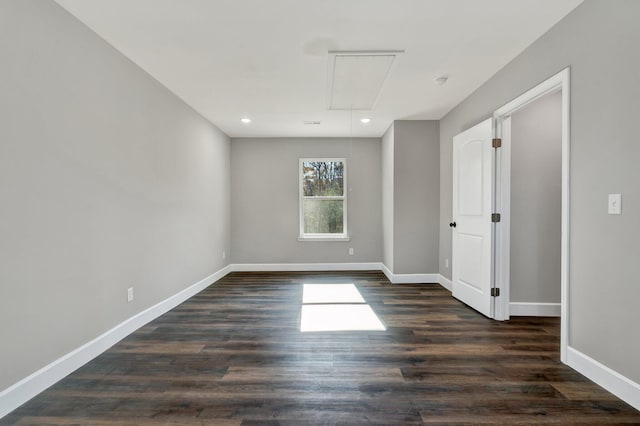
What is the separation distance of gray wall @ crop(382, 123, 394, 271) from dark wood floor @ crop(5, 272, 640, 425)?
6.23 feet

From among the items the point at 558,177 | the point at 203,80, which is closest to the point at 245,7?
the point at 203,80

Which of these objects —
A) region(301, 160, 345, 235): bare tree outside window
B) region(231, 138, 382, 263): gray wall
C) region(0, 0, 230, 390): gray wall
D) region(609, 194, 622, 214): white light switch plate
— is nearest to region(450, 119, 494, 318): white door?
region(609, 194, 622, 214): white light switch plate

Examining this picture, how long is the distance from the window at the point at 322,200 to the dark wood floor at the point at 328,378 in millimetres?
2741

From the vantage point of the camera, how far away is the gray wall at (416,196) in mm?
4777

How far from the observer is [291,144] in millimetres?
5777

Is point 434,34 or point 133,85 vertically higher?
point 434,34

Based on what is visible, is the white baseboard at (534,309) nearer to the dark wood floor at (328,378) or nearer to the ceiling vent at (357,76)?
the dark wood floor at (328,378)

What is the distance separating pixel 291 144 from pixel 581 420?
16.9 ft

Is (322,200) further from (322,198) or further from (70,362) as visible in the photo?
(70,362)

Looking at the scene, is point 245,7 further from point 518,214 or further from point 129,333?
point 518,214

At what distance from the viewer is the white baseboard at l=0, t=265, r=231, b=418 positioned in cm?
174

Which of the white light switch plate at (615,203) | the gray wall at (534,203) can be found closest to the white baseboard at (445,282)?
the gray wall at (534,203)

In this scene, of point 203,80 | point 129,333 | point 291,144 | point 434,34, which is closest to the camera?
point 434,34

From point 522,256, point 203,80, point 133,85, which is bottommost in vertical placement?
point 522,256
